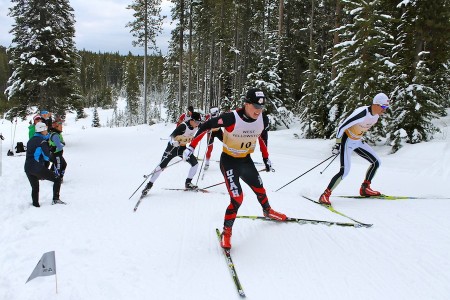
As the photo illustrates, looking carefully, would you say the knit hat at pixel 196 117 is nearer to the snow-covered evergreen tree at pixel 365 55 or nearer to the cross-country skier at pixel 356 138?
the cross-country skier at pixel 356 138

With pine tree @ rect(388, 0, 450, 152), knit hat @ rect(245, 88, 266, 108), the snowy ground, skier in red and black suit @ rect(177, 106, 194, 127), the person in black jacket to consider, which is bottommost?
the snowy ground

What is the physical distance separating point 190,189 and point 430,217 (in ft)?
18.0

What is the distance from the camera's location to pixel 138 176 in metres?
11.0

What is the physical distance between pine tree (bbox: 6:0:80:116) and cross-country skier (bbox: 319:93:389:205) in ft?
53.8

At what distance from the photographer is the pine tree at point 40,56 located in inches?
686

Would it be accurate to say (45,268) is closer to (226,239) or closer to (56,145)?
(226,239)

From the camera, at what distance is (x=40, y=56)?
57.8 ft

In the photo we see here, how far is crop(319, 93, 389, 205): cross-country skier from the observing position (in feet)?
22.5

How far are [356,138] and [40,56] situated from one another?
57.5ft

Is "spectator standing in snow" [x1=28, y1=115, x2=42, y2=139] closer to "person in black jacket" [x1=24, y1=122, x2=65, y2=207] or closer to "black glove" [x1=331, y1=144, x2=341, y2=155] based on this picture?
"person in black jacket" [x1=24, y1=122, x2=65, y2=207]

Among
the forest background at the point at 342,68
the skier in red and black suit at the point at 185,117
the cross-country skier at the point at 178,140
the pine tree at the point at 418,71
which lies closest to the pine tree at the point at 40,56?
the forest background at the point at 342,68

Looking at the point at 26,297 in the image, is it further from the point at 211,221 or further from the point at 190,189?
the point at 190,189

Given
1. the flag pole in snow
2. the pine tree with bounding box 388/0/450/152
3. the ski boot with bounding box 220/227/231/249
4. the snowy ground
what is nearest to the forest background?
the pine tree with bounding box 388/0/450/152

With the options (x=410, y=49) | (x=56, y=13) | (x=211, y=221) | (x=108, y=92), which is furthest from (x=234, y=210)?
(x=108, y=92)
